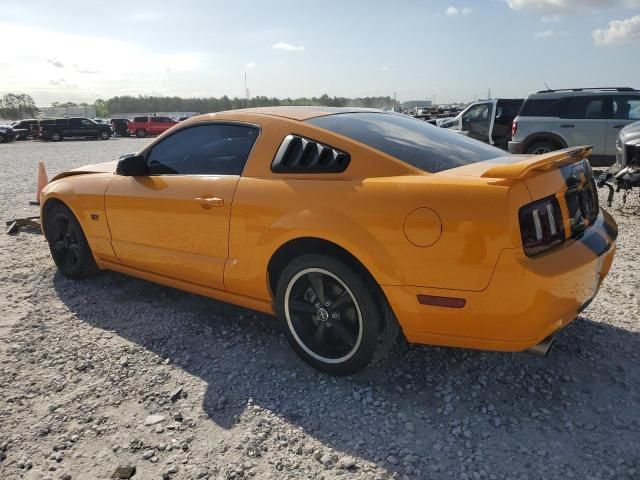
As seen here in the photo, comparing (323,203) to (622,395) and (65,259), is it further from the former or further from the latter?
(65,259)

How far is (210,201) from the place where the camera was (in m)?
3.22

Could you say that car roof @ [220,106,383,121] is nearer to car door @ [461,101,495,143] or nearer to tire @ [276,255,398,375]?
tire @ [276,255,398,375]

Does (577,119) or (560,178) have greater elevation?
(577,119)

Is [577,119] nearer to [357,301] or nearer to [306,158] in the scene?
[306,158]

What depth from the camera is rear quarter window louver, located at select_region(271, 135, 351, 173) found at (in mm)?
2793

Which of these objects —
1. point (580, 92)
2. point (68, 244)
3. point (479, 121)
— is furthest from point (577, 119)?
point (68, 244)

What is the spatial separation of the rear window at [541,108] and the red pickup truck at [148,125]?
105ft

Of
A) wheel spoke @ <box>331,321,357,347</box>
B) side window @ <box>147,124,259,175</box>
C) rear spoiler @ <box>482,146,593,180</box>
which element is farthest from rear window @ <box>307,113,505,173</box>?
wheel spoke @ <box>331,321,357,347</box>

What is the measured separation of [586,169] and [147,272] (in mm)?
3137

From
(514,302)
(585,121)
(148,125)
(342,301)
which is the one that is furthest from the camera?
(148,125)

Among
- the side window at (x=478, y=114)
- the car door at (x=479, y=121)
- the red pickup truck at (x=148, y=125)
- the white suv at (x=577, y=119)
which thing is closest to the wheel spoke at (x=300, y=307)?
the white suv at (x=577, y=119)

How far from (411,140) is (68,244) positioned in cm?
338

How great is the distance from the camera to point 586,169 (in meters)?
2.94

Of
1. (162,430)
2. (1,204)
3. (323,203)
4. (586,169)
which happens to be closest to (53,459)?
(162,430)
